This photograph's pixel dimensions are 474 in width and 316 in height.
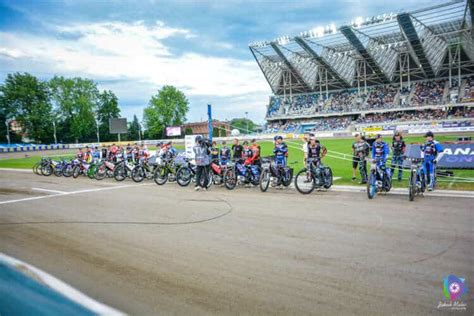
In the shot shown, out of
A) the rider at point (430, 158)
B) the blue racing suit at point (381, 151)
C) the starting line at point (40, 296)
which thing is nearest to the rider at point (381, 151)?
the blue racing suit at point (381, 151)

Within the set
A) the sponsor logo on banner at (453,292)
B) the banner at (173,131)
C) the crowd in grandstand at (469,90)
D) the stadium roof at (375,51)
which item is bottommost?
the sponsor logo on banner at (453,292)

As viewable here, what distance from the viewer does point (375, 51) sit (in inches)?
1935

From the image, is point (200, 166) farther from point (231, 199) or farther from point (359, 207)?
point (359, 207)

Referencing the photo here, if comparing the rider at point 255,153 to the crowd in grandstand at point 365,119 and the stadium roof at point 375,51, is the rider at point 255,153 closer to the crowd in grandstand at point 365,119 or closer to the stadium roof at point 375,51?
the stadium roof at point 375,51

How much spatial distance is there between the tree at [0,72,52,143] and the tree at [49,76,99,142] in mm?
3311

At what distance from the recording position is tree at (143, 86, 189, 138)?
77250mm

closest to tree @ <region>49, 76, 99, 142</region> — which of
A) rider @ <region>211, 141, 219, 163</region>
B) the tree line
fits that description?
the tree line

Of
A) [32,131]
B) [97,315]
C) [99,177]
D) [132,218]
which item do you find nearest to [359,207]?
[132,218]

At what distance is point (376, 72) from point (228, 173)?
53.7 metres

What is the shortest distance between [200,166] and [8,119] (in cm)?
6726

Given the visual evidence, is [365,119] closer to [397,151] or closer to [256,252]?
[397,151]

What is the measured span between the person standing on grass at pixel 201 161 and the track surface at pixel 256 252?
8.44ft

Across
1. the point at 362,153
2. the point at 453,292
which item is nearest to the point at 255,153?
the point at 362,153

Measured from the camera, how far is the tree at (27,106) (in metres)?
60.8
